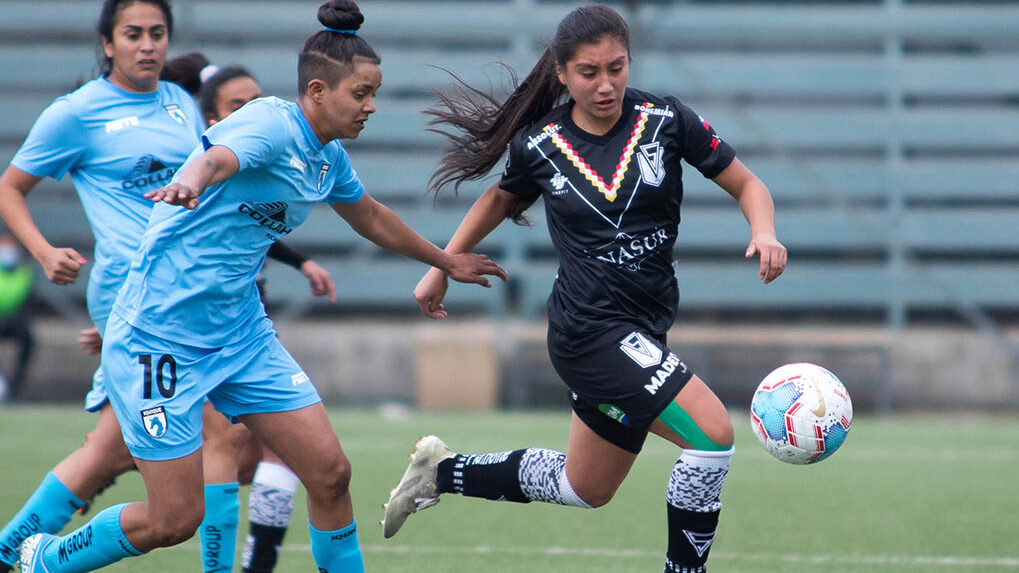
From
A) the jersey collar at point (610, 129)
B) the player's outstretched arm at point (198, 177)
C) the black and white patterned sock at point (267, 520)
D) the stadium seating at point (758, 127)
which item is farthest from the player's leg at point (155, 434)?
the stadium seating at point (758, 127)

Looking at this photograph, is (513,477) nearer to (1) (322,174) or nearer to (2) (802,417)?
(2) (802,417)

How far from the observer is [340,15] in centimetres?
407

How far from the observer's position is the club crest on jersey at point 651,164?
14.1 ft

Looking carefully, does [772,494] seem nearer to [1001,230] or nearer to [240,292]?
[240,292]

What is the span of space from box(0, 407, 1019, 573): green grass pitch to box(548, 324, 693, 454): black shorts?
1025mm

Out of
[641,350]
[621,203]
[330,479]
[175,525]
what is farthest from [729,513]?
[175,525]

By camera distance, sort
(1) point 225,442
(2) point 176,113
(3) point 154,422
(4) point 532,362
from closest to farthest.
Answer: (3) point 154,422, (1) point 225,442, (2) point 176,113, (4) point 532,362

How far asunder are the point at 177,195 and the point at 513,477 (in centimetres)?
182

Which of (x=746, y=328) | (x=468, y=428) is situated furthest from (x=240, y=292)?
(x=746, y=328)

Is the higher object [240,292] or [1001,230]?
[240,292]

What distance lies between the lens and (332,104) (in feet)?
13.1

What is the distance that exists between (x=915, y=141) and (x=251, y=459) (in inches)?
380

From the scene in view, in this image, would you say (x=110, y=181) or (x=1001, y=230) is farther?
(x=1001, y=230)

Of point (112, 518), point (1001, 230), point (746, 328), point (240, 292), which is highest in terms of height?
point (240, 292)
